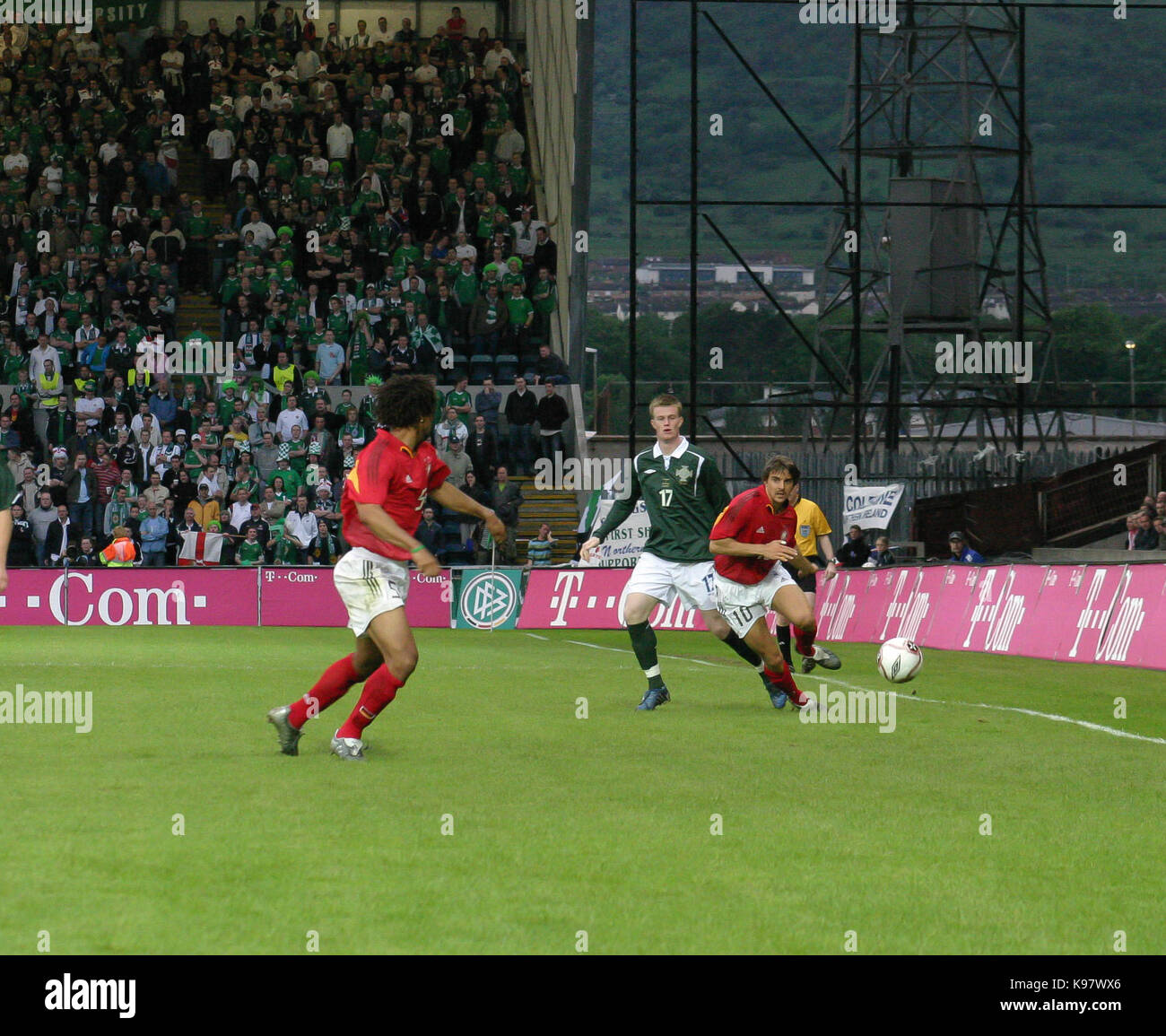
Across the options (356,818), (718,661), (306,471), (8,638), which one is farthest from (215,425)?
(356,818)

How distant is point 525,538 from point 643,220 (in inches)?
4591

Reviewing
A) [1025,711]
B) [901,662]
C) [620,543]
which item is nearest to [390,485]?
[1025,711]

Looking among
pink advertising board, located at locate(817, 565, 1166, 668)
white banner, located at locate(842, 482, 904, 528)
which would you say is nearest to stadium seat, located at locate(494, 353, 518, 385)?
white banner, located at locate(842, 482, 904, 528)

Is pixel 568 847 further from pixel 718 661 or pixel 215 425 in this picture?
pixel 215 425

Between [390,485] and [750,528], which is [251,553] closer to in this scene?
[750,528]

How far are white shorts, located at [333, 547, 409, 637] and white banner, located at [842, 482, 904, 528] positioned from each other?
22.1 m

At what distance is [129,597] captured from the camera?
29797 mm

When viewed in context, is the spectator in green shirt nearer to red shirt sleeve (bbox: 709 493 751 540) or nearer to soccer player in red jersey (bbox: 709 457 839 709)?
soccer player in red jersey (bbox: 709 457 839 709)

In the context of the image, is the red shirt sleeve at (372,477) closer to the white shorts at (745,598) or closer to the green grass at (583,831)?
the green grass at (583,831)

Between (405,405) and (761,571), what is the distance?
4275 millimetres

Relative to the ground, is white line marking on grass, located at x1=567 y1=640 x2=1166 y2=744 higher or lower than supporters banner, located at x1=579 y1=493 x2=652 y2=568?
higher

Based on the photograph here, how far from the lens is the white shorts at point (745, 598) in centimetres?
1406

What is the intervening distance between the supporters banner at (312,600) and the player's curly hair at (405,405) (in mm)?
Result: 19425

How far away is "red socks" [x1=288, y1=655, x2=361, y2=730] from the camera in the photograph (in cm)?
1073
